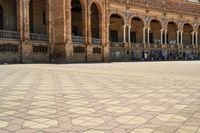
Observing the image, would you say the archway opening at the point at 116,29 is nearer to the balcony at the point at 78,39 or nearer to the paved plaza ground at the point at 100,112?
the balcony at the point at 78,39

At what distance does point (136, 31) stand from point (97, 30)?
10.2 metres

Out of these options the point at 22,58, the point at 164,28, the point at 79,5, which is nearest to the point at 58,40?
the point at 22,58

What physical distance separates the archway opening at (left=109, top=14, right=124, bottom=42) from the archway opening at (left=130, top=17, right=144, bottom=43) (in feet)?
9.54

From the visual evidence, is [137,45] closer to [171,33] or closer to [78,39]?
[171,33]

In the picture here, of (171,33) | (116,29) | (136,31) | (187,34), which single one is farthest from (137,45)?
(187,34)

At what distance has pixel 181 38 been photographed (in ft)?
152

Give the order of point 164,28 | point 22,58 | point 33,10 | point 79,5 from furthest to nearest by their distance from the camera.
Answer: point 164,28 → point 79,5 → point 33,10 → point 22,58

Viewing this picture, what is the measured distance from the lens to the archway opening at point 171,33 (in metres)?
46.9

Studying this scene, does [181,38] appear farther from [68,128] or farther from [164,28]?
[68,128]

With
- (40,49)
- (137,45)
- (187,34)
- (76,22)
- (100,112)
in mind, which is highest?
(76,22)

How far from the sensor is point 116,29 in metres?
40.2

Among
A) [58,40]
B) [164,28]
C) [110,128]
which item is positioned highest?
[164,28]

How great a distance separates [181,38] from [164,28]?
4869mm

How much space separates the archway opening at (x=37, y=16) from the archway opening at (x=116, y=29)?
11.7 meters
